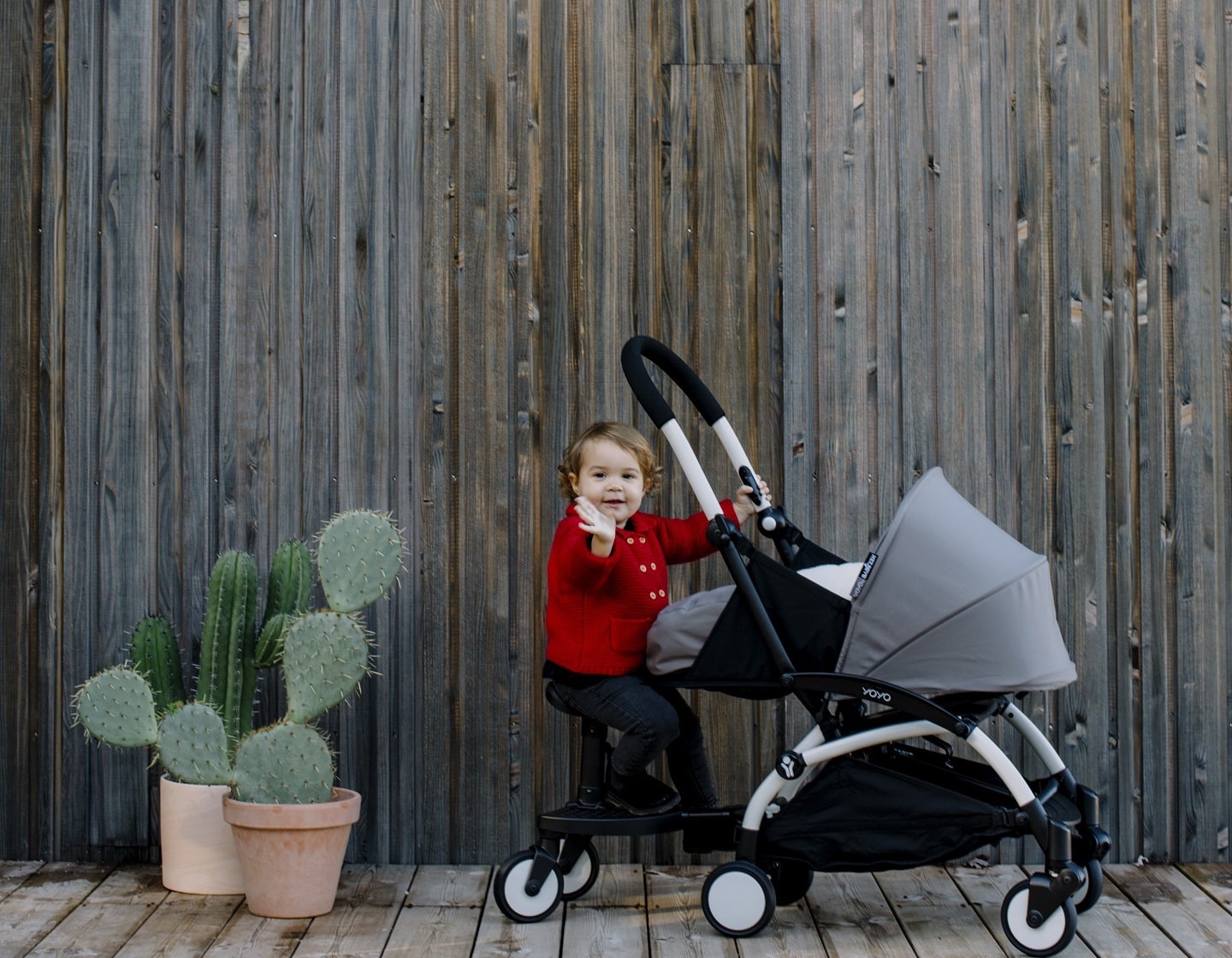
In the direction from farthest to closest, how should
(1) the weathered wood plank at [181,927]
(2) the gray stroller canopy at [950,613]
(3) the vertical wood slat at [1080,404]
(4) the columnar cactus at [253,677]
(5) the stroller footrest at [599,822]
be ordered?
(3) the vertical wood slat at [1080,404] < (4) the columnar cactus at [253,677] < (5) the stroller footrest at [599,822] < (1) the weathered wood plank at [181,927] < (2) the gray stroller canopy at [950,613]

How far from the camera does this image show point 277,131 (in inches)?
131

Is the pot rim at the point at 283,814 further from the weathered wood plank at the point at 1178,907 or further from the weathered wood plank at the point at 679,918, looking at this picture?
the weathered wood plank at the point at 1178,907

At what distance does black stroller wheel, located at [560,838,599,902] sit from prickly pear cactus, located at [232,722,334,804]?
635 millimetres

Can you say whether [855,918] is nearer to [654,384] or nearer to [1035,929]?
[1035,929]

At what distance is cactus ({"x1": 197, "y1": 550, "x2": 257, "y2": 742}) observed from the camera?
296 centimetres

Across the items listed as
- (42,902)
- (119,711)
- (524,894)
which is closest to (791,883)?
(524,894)

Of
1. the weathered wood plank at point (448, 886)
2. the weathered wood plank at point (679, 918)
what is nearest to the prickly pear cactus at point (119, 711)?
the weathered wood plank at point (448, 886)

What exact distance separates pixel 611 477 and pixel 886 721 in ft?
2.72

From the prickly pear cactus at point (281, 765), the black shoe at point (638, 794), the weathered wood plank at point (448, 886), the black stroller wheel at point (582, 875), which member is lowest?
the weathered wood plank at point (448, 886)

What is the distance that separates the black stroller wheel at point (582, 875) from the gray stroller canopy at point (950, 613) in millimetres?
825

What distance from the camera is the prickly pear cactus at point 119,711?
2.80 meters

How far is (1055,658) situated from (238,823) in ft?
6.04

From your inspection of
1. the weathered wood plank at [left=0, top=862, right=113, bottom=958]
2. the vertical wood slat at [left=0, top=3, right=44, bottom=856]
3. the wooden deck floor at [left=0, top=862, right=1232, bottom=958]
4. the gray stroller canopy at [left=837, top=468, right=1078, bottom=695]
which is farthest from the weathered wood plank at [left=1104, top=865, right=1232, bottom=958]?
the vertical wood slat at [left=0, top=3, right=44, bottom=856]

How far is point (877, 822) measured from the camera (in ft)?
8.32
